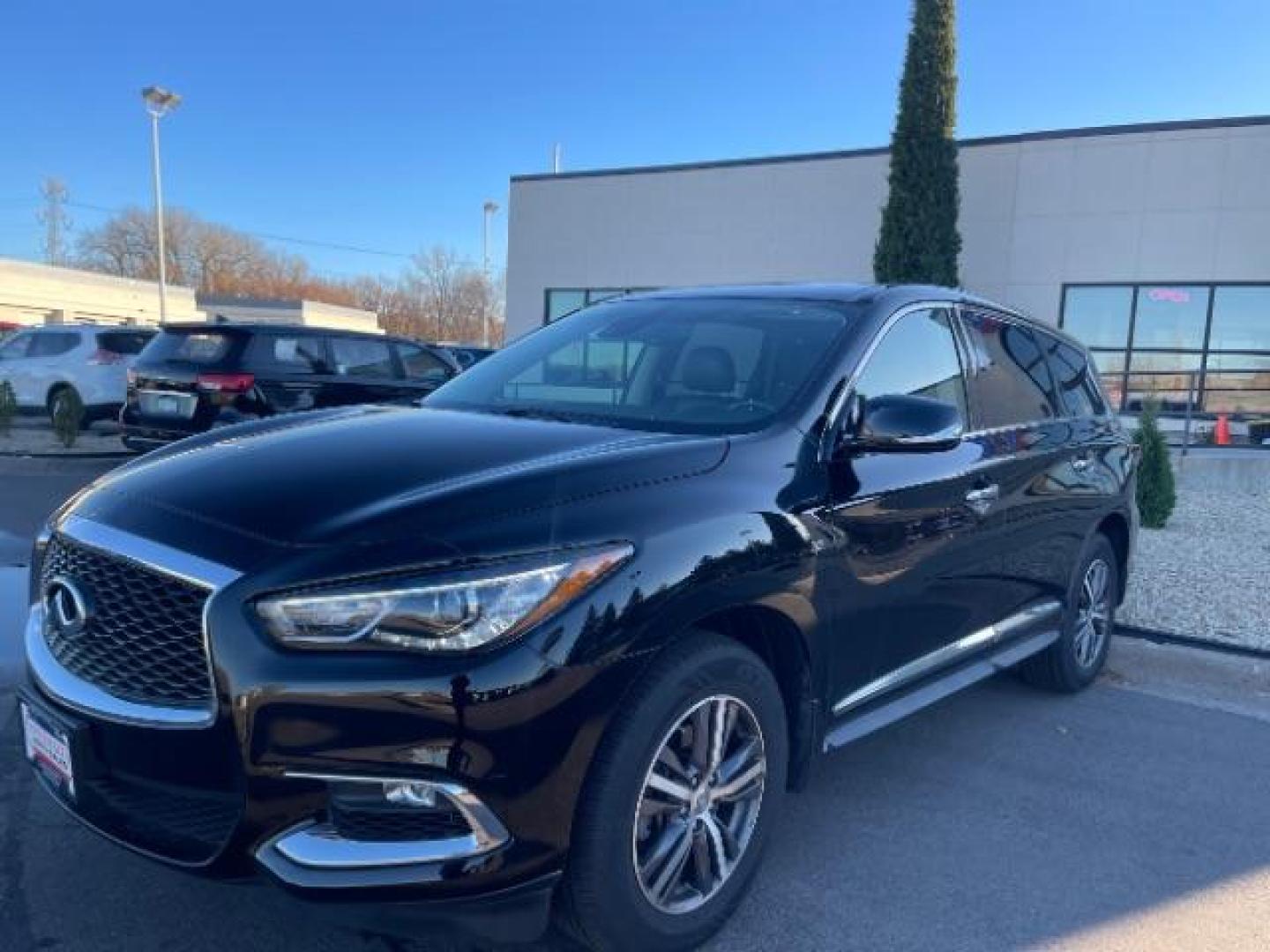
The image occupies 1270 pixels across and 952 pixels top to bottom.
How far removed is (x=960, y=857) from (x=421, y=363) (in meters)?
9.23

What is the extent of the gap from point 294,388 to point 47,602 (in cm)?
755

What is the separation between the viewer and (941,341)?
12.5ft

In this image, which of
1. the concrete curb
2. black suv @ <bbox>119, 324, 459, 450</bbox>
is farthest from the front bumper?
black suv @ <bbox>119, 324, 459, 450</bbox>

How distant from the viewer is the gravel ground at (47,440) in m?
12.3

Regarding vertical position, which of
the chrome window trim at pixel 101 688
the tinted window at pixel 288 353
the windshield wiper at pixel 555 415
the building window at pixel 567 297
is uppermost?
the building window at pixel 567 297

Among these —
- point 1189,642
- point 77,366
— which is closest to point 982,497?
point 1189,642

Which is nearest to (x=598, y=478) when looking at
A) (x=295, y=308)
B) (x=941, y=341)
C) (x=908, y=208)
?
(x=941, y=341)

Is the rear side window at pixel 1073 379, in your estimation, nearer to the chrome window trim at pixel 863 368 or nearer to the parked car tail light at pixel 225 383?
the chrome window trim at pixel 863 368

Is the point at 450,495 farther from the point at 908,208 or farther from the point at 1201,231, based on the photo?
the point at 1201,231

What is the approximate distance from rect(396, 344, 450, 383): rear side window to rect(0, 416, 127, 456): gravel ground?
4029mm

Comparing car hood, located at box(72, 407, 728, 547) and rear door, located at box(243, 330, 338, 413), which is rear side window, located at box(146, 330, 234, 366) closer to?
A: rear door, located at box(243, 330, 338, 413)

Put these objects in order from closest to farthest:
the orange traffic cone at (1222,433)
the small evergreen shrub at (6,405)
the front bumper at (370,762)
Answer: the front bumper at (370,762)
the small evergreen shrub at (6,405)
the orange traffic cone at (1222,433)

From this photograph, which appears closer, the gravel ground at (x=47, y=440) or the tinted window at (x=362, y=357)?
the tinted window at (x=362, y=357)

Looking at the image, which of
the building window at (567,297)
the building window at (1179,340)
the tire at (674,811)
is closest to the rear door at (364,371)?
the tire at (674,811)
